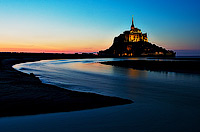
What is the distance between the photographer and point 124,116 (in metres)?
5.38

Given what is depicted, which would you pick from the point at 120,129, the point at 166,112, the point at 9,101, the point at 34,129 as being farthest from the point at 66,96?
the point at 166,112

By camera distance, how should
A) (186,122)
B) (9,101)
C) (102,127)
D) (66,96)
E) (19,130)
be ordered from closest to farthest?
(19,130)
(102,127)
(186,122)
(9,101)
(66,96)

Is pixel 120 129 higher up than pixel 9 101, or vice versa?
pixel 9 101

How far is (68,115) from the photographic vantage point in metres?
5.30

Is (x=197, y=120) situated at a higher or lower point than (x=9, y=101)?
lower

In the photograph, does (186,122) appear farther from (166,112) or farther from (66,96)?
(66,96)

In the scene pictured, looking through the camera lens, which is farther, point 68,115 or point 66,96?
point 66,96

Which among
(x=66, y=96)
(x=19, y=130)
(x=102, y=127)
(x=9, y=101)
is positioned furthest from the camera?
(x=66, y=96)

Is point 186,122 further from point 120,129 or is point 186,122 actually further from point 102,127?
point 102,127

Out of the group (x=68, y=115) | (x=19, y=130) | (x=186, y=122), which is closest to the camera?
(x=19, y=130)

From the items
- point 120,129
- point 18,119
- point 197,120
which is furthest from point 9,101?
point 197,120

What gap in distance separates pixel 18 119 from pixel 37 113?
0.63 metres

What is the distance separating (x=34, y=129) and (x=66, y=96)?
9.17ft

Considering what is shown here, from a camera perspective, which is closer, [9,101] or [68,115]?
[68,115]
